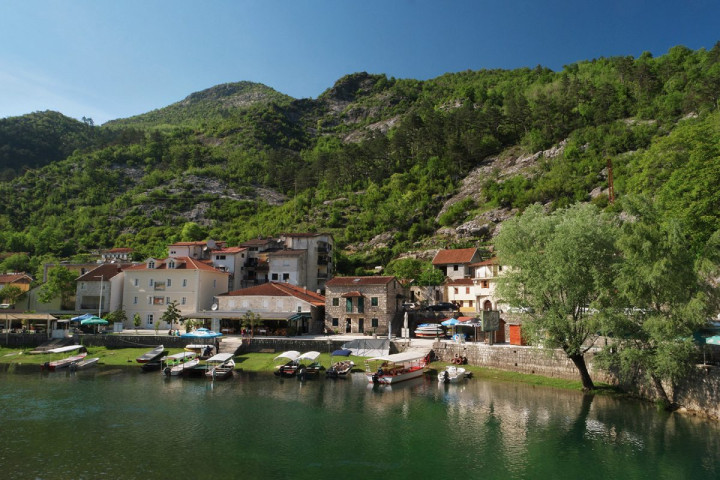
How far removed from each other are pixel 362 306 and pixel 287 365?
1525cm

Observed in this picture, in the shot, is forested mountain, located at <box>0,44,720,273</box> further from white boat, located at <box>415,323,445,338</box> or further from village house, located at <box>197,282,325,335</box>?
village house, located at <box>197,282,325,335</box>

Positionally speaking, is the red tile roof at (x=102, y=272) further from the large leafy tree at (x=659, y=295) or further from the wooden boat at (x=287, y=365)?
the large leafy tree at (x=659, y=295)

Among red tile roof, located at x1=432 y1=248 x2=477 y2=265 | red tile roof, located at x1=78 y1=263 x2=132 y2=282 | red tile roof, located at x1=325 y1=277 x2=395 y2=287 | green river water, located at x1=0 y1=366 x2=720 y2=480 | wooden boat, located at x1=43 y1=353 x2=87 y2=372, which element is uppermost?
red tile roof, located at x1=432 y1=248 x2=477 y2=265

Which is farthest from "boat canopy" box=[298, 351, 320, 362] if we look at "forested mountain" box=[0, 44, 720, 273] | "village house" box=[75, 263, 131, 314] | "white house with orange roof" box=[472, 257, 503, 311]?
"village house" box=[75, 263, 131, 314]

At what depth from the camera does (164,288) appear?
6350 cm

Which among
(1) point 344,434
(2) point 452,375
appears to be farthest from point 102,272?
(1) point 344,434

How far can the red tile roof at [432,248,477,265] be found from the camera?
70981mm

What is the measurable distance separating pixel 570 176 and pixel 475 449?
2995 inches

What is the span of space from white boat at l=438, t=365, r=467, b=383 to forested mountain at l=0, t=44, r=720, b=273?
77.4 ft

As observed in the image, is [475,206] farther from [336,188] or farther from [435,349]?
[435,349]

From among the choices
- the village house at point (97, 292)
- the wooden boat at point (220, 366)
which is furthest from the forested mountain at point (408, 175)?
the wooden boat at point (220, 366)

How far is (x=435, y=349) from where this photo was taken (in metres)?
46.0

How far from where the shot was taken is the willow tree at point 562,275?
99.2ft

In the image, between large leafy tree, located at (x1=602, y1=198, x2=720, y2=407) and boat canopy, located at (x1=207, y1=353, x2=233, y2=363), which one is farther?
boat canopy, located at (x1=207, y1=353, x2=233, y2=363)
